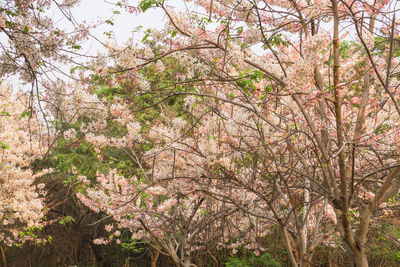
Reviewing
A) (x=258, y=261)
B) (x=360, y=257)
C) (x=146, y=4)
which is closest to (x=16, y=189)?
(x=258, y=261)

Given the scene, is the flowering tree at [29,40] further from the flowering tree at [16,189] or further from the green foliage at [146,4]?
the flowering tree at [16,189]

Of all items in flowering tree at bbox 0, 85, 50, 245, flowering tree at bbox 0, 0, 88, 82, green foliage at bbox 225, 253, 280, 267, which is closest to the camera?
flowering tree at bbox 0, 0, 88, 82

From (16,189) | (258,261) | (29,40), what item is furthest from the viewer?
(16,189)

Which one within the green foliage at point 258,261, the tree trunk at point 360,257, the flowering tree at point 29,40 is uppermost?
the flowering tree at point 29,40

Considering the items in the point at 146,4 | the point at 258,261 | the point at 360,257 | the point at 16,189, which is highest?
the point at 146,4

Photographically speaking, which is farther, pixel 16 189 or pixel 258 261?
pixel 16 189

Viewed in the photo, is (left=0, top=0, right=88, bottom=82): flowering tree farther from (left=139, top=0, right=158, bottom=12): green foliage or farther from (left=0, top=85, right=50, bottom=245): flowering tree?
(left=0, top=85, right=50, bottom=245): flowering tree

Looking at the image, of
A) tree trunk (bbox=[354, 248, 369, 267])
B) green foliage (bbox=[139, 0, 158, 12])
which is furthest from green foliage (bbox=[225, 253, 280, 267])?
green foliage (bbox=[139, 0, 158, 12])

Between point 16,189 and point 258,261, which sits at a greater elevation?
point 16,189

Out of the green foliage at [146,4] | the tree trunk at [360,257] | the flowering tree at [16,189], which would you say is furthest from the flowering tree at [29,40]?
the flowering tree at [16,189]

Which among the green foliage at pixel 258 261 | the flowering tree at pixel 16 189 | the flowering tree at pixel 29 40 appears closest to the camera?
the flowering tree at pixel 29 40

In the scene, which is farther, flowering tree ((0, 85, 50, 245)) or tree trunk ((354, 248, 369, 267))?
flowering tree ((0, 85, 50, 245))

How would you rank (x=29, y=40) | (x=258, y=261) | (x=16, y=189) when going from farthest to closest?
(x=16, y=189), (x=258, y=261), (x=29, y=40)

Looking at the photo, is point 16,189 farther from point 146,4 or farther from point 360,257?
point 360,257
